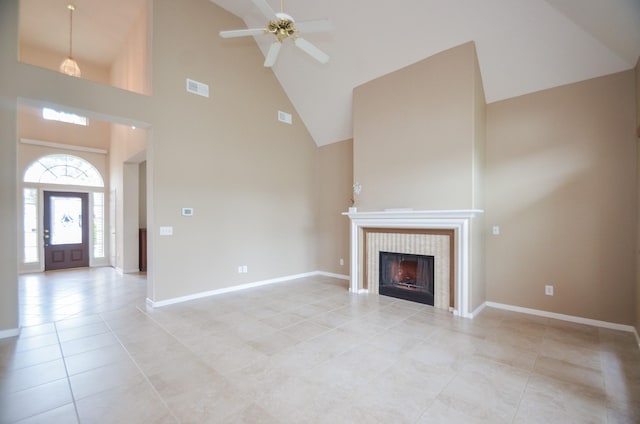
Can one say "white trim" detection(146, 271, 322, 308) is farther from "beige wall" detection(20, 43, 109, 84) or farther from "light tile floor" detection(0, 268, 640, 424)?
"beige wall" detection(20, 43, 109, 84)

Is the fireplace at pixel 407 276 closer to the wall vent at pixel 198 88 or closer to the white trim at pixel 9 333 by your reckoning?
the wall vent at pixel 198 88

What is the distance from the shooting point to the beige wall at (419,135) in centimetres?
401

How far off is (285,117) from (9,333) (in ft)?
18.0

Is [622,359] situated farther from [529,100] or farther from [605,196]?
[529,100]

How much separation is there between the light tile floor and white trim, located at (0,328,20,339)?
0.28 ft

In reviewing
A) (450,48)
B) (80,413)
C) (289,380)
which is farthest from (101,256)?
(450,48)

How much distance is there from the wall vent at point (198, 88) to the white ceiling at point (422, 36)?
5.41ft

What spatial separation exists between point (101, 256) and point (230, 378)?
27.5 feet

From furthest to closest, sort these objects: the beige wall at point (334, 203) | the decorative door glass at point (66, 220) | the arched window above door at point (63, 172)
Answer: the decorative door glass at point (66, 220), the arched window above door at point (63, 172), the beige wall at point (334, 203)

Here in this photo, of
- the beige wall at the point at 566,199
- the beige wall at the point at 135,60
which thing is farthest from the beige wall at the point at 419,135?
the beige wall at the point at 135,60

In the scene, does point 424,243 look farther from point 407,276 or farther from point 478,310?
point 478,310

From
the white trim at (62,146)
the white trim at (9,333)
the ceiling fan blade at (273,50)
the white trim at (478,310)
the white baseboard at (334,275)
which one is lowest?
the white baseboard at (334,275)

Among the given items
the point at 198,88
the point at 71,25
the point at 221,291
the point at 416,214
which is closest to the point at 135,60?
the point at 71,25

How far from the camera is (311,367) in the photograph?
2.60m
